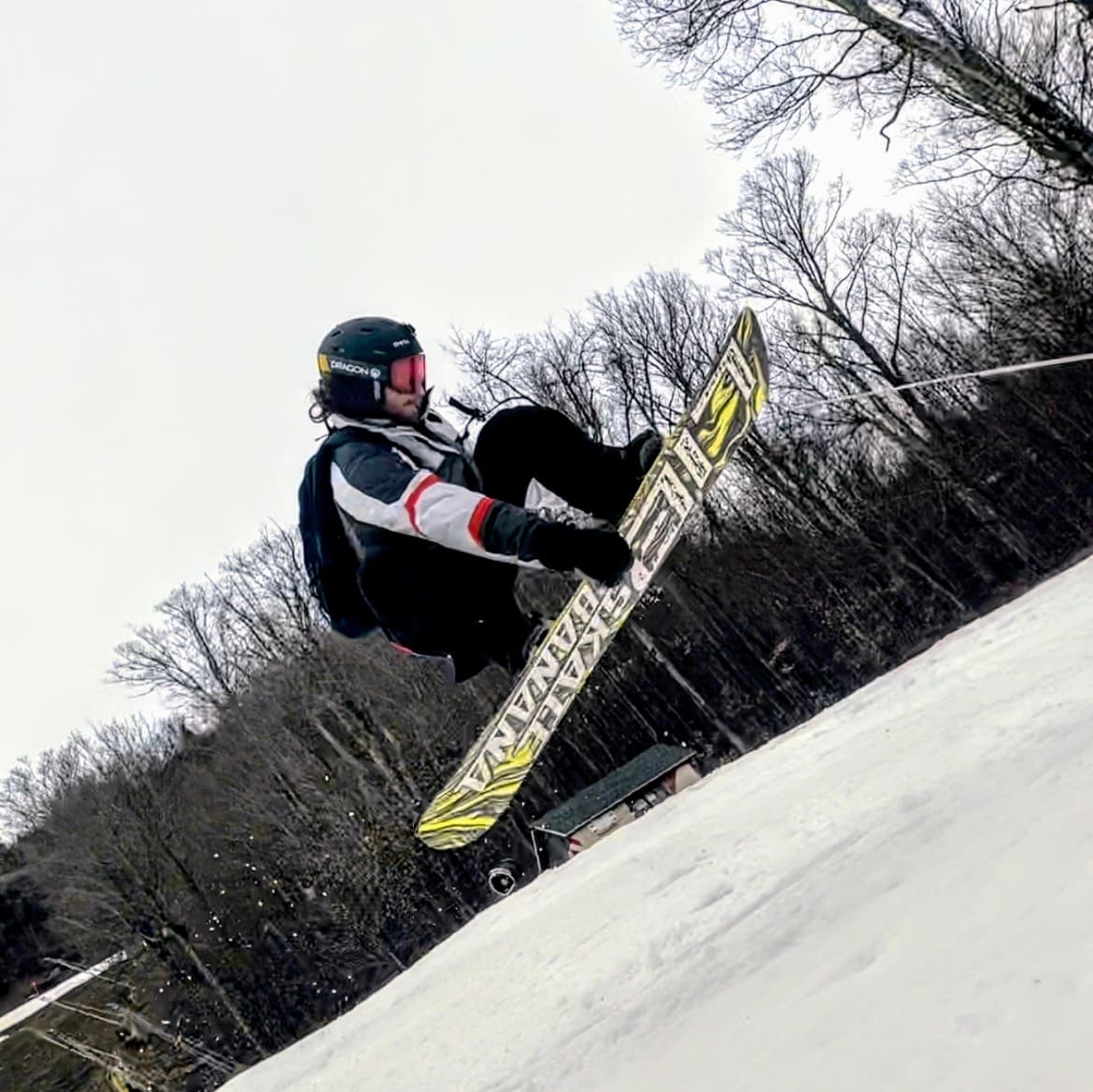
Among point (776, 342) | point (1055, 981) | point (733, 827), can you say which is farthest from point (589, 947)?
point (776, 342)

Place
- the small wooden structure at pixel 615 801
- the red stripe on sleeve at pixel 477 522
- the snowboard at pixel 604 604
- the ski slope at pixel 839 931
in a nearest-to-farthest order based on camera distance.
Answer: the ski slope at pixel 839 931, the red stripe on sleeve at pixel 477 522, the snowboard at pixel 604 604, the small wooden structure at pixel 615 801

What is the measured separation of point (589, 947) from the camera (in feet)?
22.1

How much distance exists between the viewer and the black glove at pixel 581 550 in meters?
2.72

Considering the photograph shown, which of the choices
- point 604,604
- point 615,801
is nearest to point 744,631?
point 615,801

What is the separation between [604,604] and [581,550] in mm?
1386

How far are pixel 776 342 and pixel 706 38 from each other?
40.2ft

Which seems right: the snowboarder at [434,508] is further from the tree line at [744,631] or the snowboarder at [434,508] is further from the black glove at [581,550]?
the tree line at [744,631]

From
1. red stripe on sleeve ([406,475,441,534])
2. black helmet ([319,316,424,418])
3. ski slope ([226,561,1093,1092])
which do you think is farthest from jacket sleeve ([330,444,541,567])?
ski slope ([226,561,1093,1092])

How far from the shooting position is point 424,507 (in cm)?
275

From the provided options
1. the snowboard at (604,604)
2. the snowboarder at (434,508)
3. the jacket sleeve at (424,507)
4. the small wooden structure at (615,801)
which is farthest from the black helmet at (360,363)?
the small wooden structure at (615,801)

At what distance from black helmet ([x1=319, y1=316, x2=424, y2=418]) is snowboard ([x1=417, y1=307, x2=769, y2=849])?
4.28 feet

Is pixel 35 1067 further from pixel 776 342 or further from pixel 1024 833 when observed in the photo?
pixel 1024 833

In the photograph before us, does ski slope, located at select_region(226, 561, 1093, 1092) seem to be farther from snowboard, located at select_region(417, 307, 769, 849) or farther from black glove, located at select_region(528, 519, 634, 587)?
black glove, located at select_region(528, 519, 634, 587)

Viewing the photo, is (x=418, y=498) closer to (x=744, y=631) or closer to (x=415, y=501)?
(x=415, y=501)
